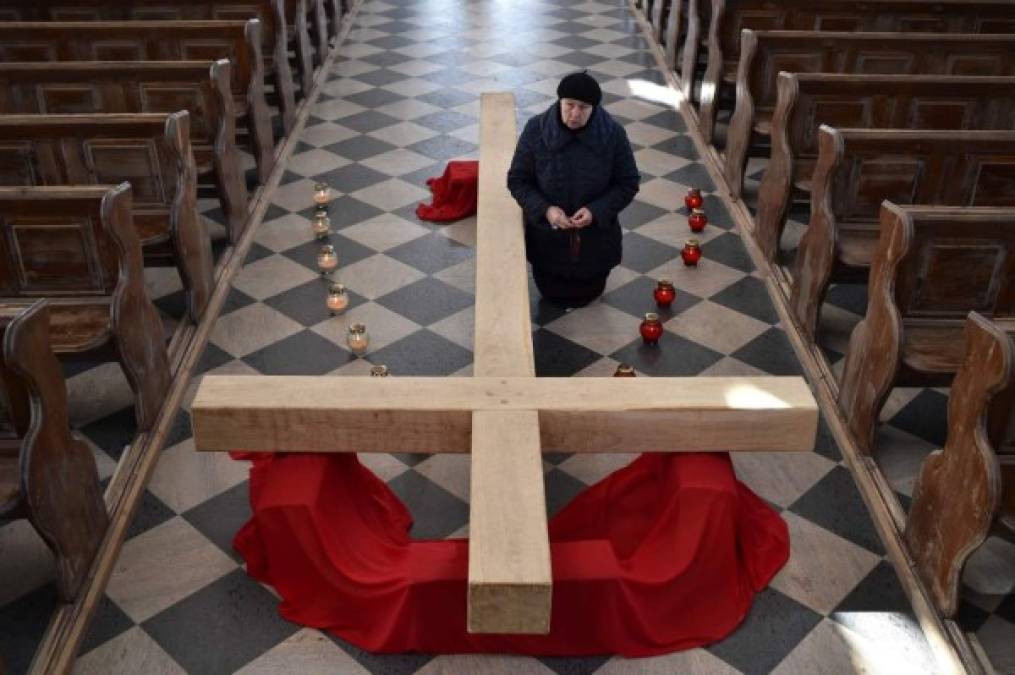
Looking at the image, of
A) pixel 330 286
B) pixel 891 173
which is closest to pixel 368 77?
pixel 330 286

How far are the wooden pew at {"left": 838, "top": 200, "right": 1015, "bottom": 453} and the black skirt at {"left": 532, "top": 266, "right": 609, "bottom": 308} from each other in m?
1.30

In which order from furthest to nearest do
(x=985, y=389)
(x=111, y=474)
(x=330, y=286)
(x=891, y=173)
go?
(x=330, y=286)
(x=891, y=173)
(x=111, y=474)
(x=985, y=389)

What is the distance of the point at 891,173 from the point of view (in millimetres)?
4129

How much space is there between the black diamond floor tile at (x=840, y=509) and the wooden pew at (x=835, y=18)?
10.7 feet

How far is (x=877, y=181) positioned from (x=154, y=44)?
3.92 meters

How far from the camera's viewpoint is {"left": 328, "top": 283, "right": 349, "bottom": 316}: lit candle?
450 centimetres

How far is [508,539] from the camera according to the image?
88.6 inches

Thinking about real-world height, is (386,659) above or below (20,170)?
below

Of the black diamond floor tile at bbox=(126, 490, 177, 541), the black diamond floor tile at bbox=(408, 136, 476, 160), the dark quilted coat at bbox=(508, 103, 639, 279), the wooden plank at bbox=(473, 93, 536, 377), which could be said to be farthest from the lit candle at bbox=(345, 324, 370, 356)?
the black diamond floor tile at bbox=(408, 136, 476, 160)

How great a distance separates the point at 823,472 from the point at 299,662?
1975 mm

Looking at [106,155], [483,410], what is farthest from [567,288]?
[106,155]

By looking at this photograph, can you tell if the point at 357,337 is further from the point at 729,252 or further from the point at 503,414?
the point at 729,252

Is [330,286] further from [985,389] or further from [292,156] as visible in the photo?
[985,389]

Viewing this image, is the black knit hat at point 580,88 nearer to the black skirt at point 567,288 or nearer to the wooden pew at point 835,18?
the black skirt at point 567,288
